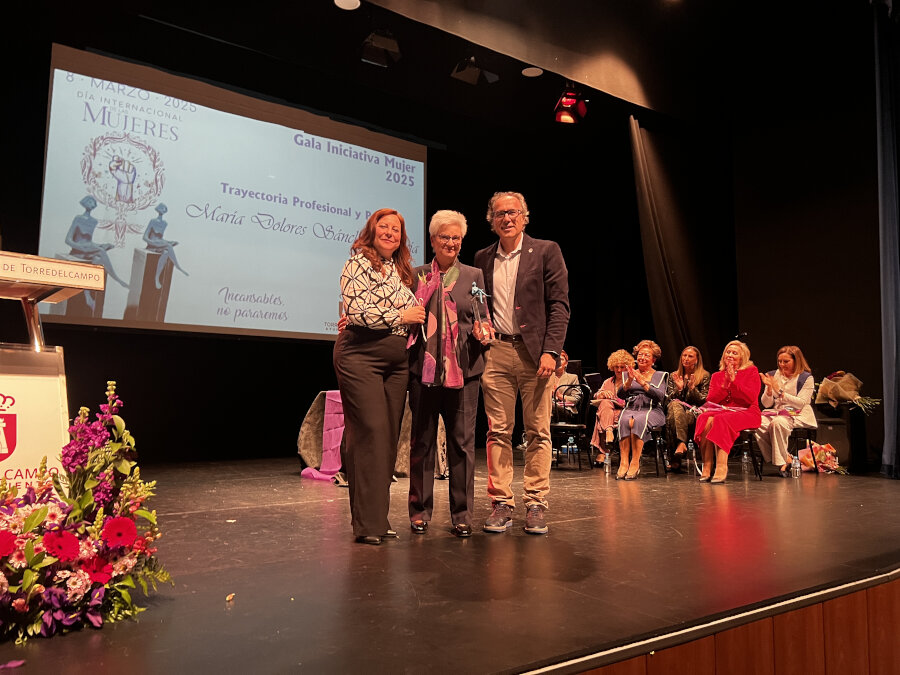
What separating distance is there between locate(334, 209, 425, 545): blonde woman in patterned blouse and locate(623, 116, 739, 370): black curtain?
14.4 feet

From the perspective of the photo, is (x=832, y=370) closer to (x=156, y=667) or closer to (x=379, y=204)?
(x=379, y=204)

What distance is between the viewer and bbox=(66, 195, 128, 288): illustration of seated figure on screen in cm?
490

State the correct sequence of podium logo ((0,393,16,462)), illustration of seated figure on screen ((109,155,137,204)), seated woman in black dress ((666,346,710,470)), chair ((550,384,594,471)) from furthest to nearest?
1. chair ((550,384,594,471))
2. seated woman in black dress ((666,346,710,470))
3. illustration of seated figure on screen ((109,155,137,204))
4. podium logo ((0,393,16,462))

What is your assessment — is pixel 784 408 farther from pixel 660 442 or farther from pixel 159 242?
pixel 159 242

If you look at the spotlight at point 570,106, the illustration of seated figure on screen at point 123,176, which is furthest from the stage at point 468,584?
the spotlight at point 570,106

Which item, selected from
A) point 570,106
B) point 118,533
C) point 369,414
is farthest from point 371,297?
point 570,106

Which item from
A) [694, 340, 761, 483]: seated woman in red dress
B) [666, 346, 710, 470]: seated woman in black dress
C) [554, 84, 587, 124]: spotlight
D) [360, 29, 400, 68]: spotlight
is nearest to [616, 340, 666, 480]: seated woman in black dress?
[666, 346, 710, 470]: seated woman in black dress

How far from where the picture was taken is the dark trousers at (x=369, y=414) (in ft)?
8.55

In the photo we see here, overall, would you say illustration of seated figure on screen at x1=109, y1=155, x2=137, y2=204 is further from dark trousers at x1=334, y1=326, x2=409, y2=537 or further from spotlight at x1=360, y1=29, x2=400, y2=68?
dark trousers at x1=334, y1=326, x2=409, y2=537

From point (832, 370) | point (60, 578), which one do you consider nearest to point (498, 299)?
point (60, 578)

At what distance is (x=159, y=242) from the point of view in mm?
5293

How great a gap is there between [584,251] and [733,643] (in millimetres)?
7367

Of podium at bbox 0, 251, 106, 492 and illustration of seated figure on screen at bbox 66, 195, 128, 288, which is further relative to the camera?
illustration of seated figure on screen at bbox 66, 195, 128, 288

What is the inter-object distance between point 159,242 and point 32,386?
3660 mm
